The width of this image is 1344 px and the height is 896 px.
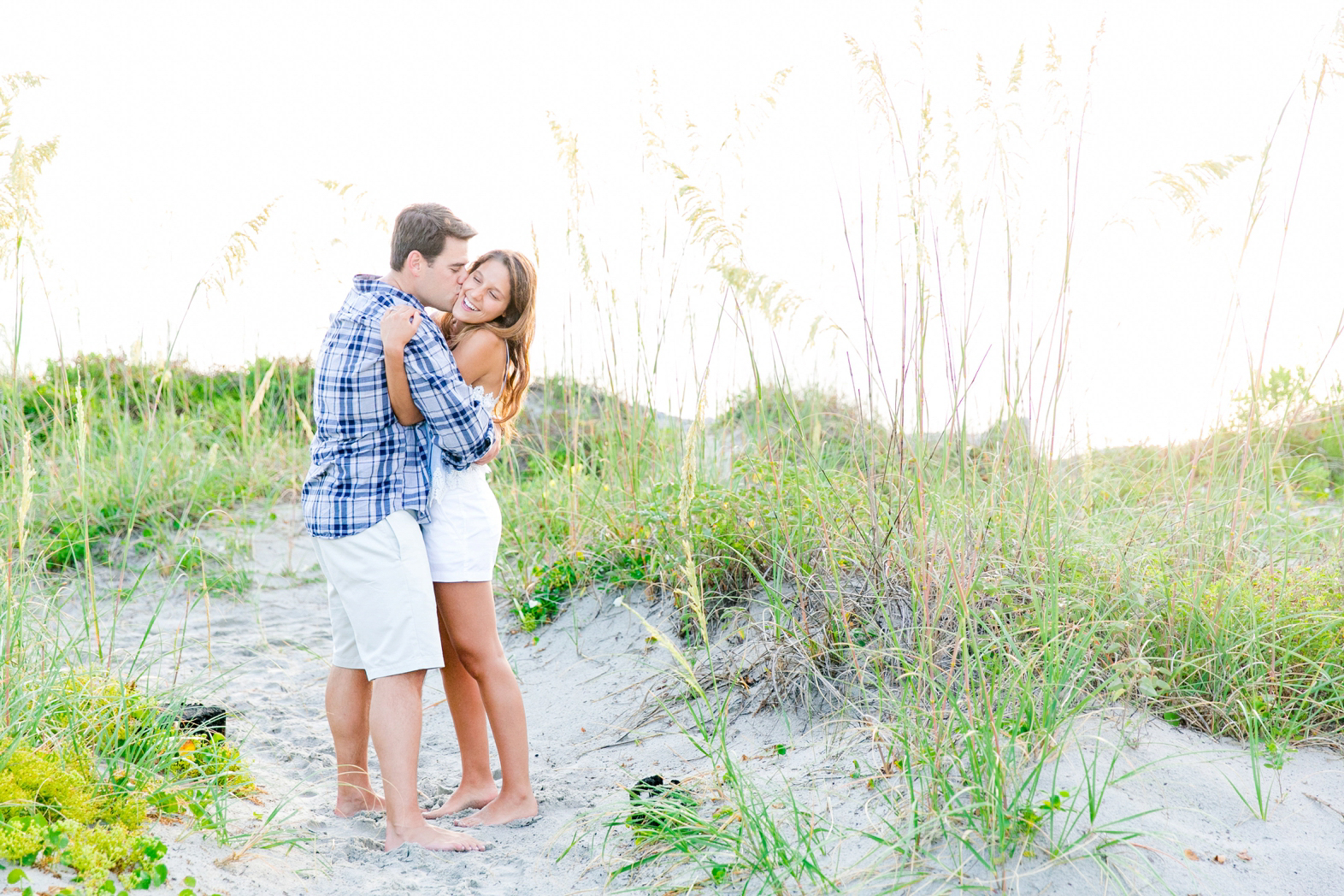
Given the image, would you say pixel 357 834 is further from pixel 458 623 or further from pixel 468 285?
pixel 468 285

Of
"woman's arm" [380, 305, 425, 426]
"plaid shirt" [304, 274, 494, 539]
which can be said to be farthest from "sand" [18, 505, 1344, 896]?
"woman's arm" [380, 305, 425, 426]

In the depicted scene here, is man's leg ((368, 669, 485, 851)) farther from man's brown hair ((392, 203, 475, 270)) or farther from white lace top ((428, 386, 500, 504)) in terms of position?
man's brown hair ((392, 203, 475, 270))

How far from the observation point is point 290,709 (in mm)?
4219

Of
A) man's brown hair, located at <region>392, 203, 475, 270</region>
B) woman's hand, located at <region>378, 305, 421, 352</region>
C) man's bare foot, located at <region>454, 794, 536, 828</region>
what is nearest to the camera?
woman's hand, located at <region>378, 305, 421, 352</region>

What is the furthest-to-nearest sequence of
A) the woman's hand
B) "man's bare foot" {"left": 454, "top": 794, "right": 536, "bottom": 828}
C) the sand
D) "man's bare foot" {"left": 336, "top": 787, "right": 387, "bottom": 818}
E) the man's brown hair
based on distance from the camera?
Result: "man's bare foot" {"left": 336, "top": 787, "right": 387, "bottom": 818} < "man's bare foot" {"left": 454, "top": 794, "right": 536, "bottom": 828} < the man's brown hair < the woman's hand < the sand

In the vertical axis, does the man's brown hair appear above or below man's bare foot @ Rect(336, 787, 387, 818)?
above

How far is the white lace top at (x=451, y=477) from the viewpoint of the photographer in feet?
9.64

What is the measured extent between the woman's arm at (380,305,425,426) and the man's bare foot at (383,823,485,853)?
1242 millimetres

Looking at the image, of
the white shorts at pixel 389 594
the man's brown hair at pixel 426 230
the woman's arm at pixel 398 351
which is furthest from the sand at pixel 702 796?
the man's brown hair at pixel 426 230

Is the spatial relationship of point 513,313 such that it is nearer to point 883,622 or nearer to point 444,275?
point 444,275

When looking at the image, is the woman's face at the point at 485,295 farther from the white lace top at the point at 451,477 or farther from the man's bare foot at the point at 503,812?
the man's bare foot at the point at 503,812

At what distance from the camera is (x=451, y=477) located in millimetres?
2967

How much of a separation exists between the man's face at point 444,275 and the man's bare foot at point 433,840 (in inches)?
63.2

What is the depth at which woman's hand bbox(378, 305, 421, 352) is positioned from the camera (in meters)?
2.69
